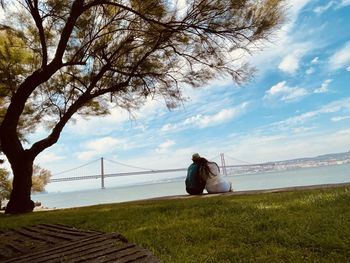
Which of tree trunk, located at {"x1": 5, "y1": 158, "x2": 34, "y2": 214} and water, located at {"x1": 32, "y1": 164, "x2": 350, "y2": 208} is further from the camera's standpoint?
water, located at {"x1": 32, "y1": 164, "x2": 350, "y2": 208}

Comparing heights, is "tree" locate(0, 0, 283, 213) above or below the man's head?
above

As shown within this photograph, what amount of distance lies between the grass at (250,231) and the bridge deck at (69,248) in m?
0.26

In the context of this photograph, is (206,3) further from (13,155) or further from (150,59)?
(13,155)

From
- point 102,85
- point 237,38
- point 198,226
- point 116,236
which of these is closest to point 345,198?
point 198,226

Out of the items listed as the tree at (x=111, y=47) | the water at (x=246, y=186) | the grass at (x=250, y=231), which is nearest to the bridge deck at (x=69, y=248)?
the grass at (x=250, y=231)

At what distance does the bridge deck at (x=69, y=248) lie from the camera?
2.04 m

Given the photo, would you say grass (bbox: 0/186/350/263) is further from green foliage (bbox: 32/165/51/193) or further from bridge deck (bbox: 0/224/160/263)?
green foliage (bbox: 32/165/51/193)

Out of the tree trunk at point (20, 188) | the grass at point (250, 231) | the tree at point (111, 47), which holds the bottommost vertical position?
the grass at point (250, 231)

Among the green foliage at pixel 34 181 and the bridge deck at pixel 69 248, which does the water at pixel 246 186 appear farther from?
the bridge deck at pixel 69 248

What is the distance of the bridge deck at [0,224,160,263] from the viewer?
2.04 metres

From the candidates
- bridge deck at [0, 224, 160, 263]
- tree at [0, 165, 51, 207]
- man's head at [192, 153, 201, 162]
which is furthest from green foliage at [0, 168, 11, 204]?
bridge deck at [0, 224, 160, 263]

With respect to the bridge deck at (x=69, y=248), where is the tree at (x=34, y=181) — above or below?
above

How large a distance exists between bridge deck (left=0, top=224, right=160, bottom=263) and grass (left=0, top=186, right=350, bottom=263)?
0.86ft

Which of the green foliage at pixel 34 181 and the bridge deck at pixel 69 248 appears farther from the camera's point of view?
the green foliage at pixel 34 181
